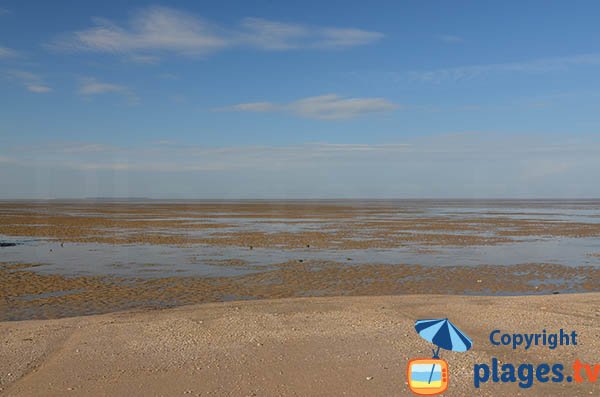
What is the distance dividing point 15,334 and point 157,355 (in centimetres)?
355

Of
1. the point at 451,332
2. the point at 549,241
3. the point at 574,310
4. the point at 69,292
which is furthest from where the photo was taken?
the point at 549,241

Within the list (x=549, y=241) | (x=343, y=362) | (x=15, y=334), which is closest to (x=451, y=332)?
(x=343, y=362)

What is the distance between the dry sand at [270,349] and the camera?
7.39 metres

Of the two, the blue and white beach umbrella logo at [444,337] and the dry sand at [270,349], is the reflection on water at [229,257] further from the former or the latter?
the blue and white beach umbrella logo at [444,337]

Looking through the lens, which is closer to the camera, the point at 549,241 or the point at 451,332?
the point at 451,332

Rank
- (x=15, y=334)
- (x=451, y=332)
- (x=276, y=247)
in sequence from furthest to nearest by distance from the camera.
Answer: (x=276, y=247)
(x=15, y=334)
(x=451, y=332)

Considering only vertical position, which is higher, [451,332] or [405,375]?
[451,332]

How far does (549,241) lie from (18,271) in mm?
29680

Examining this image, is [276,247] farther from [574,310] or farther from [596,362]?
[596,362]

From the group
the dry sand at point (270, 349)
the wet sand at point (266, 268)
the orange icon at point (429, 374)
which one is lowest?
the wet sand at point (266, 268)

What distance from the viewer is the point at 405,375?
25.5 feet
